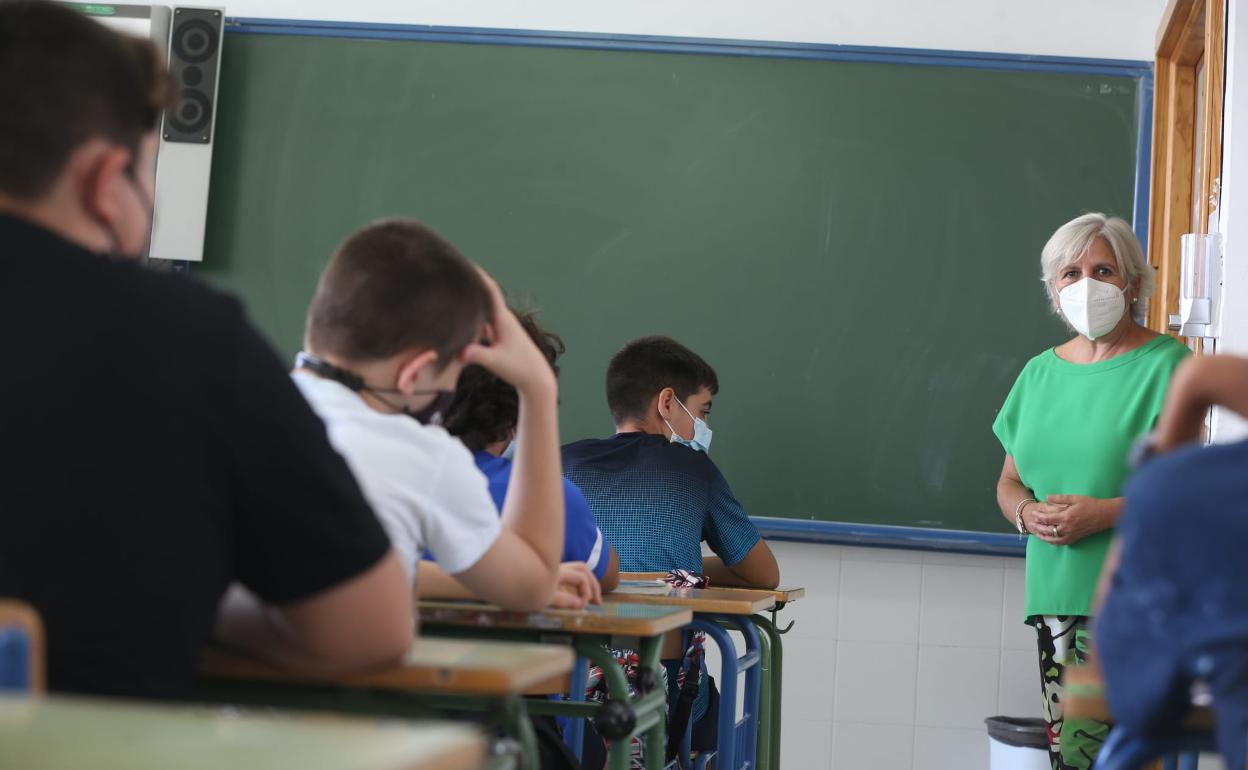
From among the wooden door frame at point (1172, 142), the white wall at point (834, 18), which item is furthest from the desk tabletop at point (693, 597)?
the white wall at point (834, 18)

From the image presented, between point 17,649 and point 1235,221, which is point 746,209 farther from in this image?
point 17,649

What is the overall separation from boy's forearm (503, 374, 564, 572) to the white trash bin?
2.36 meters

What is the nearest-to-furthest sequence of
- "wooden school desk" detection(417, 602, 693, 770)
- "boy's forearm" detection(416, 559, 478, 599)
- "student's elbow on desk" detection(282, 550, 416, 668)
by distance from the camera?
"student's elbow on desk" detection(282, 550, 416, 668)
"wooden school desk" detection(417, 602, 693, 770)
"boy's forearm" detection(416, 559, 478, 599)

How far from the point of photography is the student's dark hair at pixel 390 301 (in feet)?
5.16

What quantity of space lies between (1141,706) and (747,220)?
11.1 ft

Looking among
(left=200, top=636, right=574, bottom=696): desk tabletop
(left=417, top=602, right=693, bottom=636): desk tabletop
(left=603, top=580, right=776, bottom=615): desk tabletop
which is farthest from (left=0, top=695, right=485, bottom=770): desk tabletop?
(left=603, top=580, right=776, bottom=615): desk tabletop

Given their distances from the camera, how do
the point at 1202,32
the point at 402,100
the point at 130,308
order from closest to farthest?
1. the point at 130,308
2. the point at 1202,32
3. the point at 402,100

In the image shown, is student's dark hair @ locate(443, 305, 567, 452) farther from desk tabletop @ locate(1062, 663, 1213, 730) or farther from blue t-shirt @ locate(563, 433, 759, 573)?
desk tabletop @ locate(1062, 663, 1213, 730)

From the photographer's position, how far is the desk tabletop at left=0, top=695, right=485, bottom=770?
19.9 inches

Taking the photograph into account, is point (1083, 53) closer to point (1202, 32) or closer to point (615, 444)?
point (1202, 32)

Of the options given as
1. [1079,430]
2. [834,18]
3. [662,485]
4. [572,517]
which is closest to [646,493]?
[662,485]

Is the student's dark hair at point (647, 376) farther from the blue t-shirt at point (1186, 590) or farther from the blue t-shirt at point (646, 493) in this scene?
the blue t-shirt at point (1186, 590)

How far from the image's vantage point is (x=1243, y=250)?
118 inches

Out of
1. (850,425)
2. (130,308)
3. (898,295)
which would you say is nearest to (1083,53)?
(898,295)
